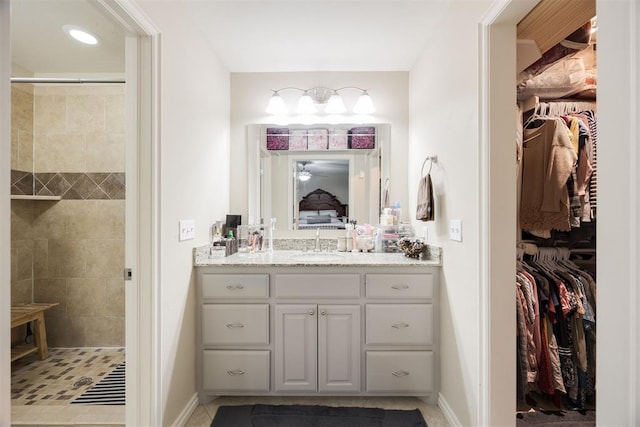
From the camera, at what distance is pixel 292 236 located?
272 centimetres

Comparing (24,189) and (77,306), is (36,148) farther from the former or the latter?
(77,306)

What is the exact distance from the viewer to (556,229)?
1.94 metres

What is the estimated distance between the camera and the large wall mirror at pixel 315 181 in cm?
270

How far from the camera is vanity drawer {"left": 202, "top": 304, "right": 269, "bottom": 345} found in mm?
1999

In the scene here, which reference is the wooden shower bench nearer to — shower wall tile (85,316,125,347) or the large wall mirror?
shower wall tile (85,316,125,347)

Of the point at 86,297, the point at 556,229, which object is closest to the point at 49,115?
the point at 86,297

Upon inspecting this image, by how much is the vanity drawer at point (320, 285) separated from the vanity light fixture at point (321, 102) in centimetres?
140

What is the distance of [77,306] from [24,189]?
1070 millimetres

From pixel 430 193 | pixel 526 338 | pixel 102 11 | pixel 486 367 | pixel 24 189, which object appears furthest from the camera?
pixel 24 189

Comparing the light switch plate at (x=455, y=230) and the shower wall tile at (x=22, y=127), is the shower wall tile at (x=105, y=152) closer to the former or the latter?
the shower wall tile at (x=22, y=127)

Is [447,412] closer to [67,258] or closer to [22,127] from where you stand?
[67,258]

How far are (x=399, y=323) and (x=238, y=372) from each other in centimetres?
107

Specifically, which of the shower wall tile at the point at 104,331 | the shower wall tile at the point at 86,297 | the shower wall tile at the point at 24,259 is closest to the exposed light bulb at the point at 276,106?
the shower wall tile at the point at 86,297
